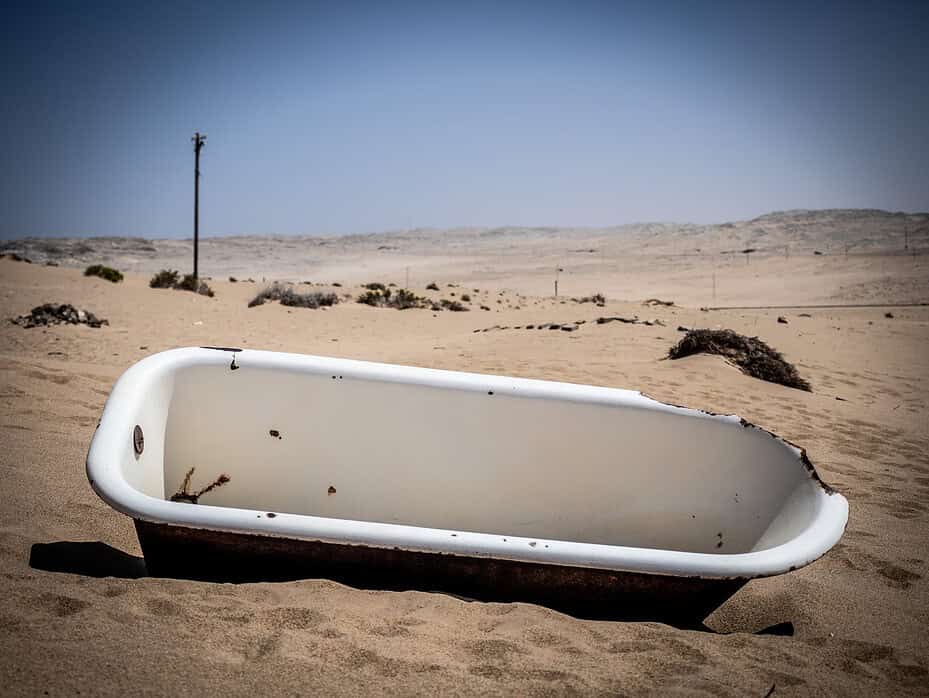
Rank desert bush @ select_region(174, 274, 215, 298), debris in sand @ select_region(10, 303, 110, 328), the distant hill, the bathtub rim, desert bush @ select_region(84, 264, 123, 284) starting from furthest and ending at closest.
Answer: the distant hill
desert bush @ select_region(84, 264, 123, 284)
desert bush @ select_region(174, 274, 215, 298)
debris in sand @ select_region(10, 303, 110, 328)
the bathtub rim

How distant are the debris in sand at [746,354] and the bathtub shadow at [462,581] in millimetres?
5451

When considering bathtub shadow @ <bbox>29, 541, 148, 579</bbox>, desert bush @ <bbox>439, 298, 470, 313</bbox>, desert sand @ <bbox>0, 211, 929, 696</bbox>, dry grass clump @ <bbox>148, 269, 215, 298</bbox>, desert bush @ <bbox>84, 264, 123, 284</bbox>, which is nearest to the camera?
desert sand @ <bbox>0, 211, 929, 696</bbox>

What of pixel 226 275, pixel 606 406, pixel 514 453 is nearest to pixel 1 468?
pixel 514 453

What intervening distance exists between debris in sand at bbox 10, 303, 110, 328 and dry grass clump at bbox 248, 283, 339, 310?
3.79m

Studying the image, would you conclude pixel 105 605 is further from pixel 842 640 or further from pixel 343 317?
pixel 343 317

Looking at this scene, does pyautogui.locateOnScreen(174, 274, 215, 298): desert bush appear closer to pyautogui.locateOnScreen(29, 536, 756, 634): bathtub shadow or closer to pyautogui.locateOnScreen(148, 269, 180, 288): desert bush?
pyautogui.locateOnScreen(148, 269, 180, 288): desert bush

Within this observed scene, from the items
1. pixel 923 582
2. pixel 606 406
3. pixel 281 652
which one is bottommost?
pixel 923 582

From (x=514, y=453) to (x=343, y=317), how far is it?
998cm

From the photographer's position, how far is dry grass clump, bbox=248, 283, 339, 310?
13281 millimetres

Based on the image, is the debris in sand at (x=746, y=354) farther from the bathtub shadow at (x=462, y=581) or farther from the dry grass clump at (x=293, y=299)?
the dry grass clump at (x=293, y=299)

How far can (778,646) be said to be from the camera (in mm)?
2131

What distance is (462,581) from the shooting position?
203 cm

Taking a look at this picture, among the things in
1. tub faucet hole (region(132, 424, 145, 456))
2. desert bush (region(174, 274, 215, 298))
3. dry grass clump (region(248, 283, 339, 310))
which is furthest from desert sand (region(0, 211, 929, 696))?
desert bush (region(174, 274, 215, 298))

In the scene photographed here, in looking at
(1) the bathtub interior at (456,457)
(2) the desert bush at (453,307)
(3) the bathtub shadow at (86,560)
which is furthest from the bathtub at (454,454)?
(2) the desert bush at (453,307)
